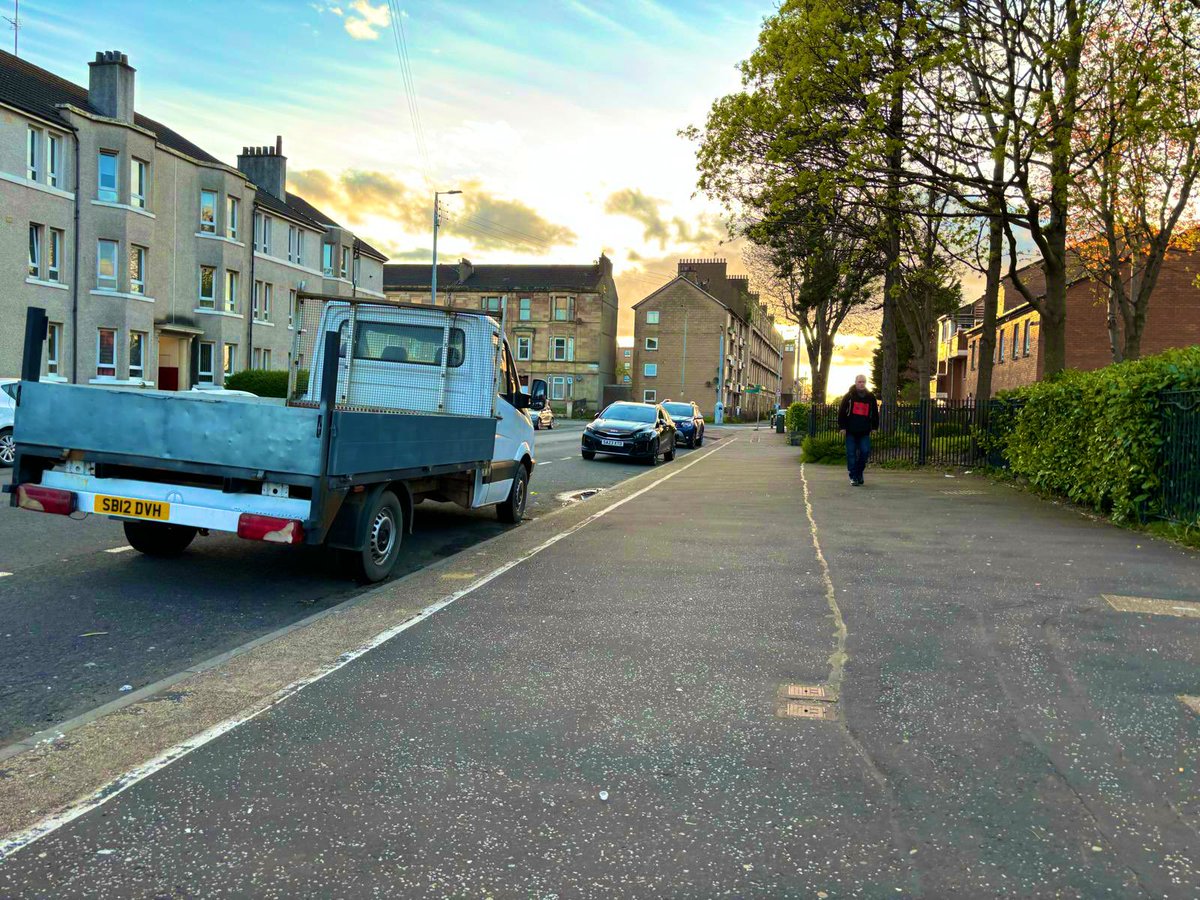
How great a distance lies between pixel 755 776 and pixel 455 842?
1227 mm

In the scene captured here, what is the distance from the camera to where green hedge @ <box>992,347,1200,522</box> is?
10156mm

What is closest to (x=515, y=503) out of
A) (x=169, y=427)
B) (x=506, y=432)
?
(x=506, y=432)

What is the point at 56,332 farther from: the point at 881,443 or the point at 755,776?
the point at 755,776

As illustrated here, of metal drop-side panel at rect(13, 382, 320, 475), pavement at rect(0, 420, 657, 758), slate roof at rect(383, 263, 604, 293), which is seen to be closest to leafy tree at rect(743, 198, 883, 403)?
pavement at rect(0, 420, 657, 758)

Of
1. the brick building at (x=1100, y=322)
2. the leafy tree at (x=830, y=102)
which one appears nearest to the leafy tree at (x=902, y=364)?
the brick building at (x=1100, y=322)

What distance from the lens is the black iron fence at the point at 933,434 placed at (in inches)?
800

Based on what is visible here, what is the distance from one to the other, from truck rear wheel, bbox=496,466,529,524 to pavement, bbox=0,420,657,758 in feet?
1.17

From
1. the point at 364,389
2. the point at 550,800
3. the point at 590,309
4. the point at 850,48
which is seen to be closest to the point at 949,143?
the point at 850,48

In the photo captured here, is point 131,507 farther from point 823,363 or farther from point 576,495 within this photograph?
point 823,363

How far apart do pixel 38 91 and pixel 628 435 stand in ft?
76.7

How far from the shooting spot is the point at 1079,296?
41.5 m

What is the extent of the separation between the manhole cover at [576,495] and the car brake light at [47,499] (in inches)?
323

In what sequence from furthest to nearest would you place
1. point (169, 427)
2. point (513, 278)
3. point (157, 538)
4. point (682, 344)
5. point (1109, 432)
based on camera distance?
point (682, 344) → point (513, 278) → point (1109, 432) → point (157, 538) → point (169, 427)

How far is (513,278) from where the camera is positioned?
83125 millimetres
